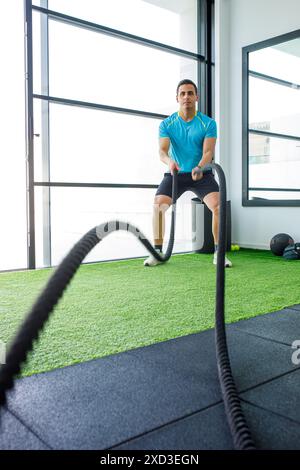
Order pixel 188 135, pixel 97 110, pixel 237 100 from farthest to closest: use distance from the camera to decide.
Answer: pixel 237 100 → pixel 97 110 → pixel 188 135

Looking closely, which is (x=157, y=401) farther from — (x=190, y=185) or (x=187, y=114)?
(x=187, y=114)

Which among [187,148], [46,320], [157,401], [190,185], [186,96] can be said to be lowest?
[157,401]

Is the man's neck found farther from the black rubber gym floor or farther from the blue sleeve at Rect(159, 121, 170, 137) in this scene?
the black rubber gym floor

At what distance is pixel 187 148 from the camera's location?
3.25 meters

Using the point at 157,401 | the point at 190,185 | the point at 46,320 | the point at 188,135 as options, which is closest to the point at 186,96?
the point at 188,135

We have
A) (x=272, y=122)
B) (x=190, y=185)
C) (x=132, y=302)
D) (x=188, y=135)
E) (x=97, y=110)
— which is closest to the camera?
(x=132, y=302)

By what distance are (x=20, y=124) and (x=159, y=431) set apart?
9.56 ft

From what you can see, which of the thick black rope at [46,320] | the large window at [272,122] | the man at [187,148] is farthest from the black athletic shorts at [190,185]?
the thick black rope at [46,320]

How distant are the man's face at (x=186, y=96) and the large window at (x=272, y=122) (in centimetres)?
141

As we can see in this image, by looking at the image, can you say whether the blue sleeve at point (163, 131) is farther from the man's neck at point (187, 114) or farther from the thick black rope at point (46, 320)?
the thick black rope at point (46, 320)

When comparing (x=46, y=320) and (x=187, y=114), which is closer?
(x=46, y=320)

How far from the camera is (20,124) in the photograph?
10.9 feet

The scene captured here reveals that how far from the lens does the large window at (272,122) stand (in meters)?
4.13

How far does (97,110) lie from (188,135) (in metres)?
0.93
